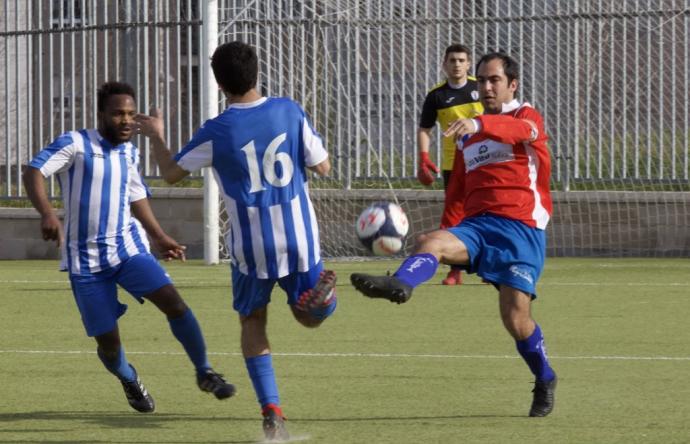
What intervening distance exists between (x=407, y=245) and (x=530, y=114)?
981 cm

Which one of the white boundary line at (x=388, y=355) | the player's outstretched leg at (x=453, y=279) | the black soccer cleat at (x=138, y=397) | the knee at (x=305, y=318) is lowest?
the player's outstretched leg at (x=453, y=279)

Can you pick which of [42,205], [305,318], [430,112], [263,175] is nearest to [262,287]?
[305,318]

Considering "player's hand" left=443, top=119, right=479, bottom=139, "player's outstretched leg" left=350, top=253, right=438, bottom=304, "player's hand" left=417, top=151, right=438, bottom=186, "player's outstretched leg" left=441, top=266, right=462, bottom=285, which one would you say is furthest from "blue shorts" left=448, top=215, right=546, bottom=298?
"player's outstretched leg" left=441, top=266, right=462, bottom=285

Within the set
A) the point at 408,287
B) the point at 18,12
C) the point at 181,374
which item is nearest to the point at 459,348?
the point at 181,374

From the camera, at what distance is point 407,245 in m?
17.1

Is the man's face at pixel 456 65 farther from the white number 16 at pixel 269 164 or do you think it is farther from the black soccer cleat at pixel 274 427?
the black soccer cleat at pixel 274 427

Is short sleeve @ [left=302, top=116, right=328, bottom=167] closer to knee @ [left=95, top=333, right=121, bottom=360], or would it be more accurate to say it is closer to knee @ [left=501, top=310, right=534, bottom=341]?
knee @ [left=501, top=310, right=534, bottom=341]

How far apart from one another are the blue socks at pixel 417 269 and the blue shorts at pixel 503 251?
1.00 ft

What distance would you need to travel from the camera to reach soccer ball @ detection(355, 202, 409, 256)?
757 centimetres

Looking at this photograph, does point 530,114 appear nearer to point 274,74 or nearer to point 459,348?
point 459,348

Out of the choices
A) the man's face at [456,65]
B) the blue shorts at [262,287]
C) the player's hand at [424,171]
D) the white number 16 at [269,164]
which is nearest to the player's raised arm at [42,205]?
the blue shorts at [262,287]

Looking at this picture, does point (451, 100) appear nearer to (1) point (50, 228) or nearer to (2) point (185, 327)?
(2) point (185, 327)

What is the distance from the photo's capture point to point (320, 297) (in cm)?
623

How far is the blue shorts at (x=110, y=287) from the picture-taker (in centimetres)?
734
